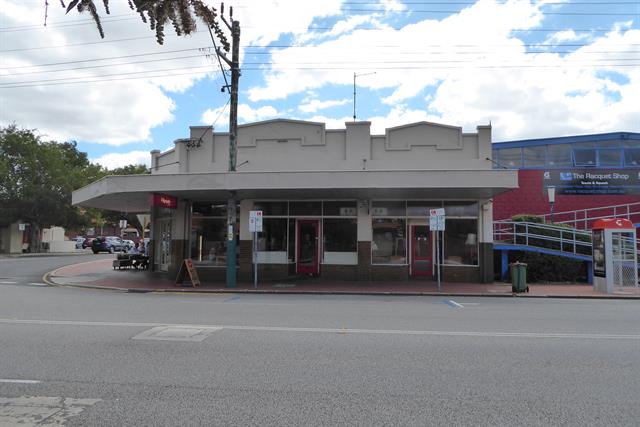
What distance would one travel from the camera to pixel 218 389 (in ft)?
17.8

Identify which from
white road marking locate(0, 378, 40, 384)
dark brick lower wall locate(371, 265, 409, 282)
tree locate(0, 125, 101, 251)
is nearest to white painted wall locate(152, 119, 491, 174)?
dark brick lower wall locate(371, 265, 409, 282)

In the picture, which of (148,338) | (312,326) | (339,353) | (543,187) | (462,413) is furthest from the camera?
(543,187)

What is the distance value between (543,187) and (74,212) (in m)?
39.3

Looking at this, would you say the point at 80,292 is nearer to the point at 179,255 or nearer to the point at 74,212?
the point at 179,255

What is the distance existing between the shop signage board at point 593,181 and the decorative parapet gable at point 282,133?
40.9 ft

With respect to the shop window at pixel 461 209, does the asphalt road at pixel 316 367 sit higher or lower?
lower

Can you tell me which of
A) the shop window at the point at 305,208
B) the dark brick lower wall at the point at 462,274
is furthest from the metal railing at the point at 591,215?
the shop window at the point at 305,208

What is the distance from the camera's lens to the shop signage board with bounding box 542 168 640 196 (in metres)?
25.2

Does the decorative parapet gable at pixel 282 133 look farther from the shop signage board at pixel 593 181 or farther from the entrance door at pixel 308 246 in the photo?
the shop signage board at pixel 593 181

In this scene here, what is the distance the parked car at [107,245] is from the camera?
4891 cm

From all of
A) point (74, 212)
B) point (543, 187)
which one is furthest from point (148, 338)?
point (74, 212)

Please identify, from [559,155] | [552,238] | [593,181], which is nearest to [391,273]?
[552,238]

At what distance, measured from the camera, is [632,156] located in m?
25.7

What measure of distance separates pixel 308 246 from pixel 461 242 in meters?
5.86
